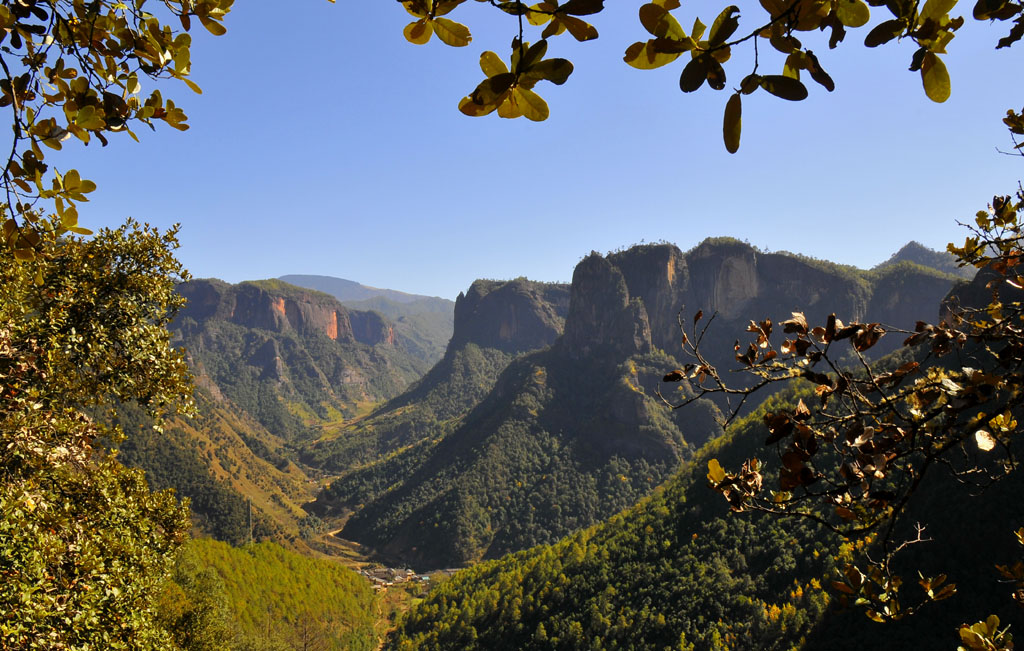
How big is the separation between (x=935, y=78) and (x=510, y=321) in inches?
7464

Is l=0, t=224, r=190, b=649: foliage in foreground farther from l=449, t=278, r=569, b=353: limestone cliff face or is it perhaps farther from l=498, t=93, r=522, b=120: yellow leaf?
l=449, t=278, r=569, b=353: limestone cliff face

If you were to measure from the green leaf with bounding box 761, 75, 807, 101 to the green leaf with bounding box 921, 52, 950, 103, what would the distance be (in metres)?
0.33

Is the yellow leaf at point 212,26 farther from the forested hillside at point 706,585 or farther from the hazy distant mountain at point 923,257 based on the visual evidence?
the hazy distant mountain at point 923,257

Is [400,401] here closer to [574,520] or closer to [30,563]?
[574,520]

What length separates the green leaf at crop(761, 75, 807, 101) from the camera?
1.08 m

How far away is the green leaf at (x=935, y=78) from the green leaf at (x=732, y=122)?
1.71 ft

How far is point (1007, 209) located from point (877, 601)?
2352 mm

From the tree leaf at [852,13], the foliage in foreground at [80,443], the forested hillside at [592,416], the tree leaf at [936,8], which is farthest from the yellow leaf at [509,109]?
the forested hillside at [592,416]

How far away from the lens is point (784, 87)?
1.09 m

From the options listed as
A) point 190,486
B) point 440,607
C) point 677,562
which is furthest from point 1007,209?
point 190,486

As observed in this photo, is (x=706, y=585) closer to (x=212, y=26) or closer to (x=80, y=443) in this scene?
(x=80, y=443)

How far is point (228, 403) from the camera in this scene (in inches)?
6855

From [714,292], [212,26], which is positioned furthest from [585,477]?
[212,26]

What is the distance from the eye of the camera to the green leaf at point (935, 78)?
3.78ft
